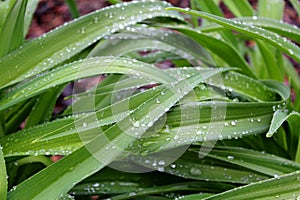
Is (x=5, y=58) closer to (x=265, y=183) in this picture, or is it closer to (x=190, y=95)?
(x=190, y=95)

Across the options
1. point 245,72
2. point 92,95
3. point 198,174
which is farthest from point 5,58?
point 245,72

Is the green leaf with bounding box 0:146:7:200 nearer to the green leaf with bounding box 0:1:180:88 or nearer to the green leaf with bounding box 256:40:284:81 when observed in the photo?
the green leaf with bounding box 0:1:180:88

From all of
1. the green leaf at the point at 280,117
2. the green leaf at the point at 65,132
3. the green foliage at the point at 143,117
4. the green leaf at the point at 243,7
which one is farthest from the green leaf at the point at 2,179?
the green leaf at the point at 243,7

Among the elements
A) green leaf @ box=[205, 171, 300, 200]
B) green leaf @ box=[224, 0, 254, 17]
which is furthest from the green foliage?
green leaf @ box=[224, 0, 254, 17]

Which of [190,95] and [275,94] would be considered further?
[275,94]

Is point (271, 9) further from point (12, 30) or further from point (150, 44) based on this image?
point (12, 30)

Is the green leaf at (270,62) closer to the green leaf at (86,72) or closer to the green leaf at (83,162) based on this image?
the green leaf at (86,72)

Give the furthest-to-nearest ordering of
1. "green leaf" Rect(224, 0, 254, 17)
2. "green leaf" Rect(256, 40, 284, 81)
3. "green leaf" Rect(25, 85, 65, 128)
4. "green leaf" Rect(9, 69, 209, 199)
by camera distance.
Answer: "green leaf" Rect(224, 0, 254, 17), "green leaf" Rect(256, 40, 284, 81), "green leaf" Rect(25, 85, 65, 128), "green leaf" Rect(9, 69, 209, 199)
